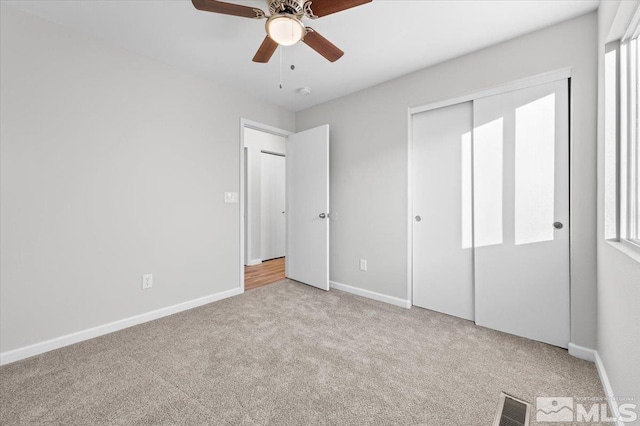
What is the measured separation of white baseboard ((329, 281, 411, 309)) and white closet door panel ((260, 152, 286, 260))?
208cm

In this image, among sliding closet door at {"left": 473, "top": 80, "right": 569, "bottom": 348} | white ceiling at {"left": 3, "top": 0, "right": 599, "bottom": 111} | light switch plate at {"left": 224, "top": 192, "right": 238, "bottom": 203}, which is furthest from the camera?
light switch plate at {"left": 224, "top": 192, "right": 238, "bottom": 203}

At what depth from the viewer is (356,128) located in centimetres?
320

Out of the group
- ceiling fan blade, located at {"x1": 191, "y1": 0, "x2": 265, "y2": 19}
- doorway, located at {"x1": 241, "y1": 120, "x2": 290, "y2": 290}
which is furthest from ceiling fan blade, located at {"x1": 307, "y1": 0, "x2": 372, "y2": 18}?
doorway, located at {"x1": 241, "y1": 120, "x2": 290, "y2": 290}

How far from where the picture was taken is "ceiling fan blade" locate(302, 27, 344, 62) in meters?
1.66

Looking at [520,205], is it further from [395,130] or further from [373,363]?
[373,363]

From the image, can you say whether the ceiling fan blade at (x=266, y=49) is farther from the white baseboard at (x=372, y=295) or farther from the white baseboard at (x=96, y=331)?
the white baseboard at (x=372, y=295)

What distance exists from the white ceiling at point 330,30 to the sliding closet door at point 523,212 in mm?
545

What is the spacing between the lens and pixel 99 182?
2.18 metres

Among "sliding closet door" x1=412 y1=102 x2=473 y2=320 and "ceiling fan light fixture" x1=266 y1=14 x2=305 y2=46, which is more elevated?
"ceiling fan light fixture" x1=266 y1=14 x2=305 y2=46

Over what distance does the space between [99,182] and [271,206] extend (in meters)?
3.18

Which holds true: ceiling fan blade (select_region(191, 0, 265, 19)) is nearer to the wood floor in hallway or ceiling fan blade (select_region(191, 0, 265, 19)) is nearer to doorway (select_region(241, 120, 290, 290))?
the wood floor in hallway

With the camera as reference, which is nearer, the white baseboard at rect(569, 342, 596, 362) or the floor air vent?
the floor air vent

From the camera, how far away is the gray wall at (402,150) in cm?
185

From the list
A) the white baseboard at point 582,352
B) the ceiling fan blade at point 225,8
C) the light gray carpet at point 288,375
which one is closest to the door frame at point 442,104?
the light gray carpet at point 288,375
